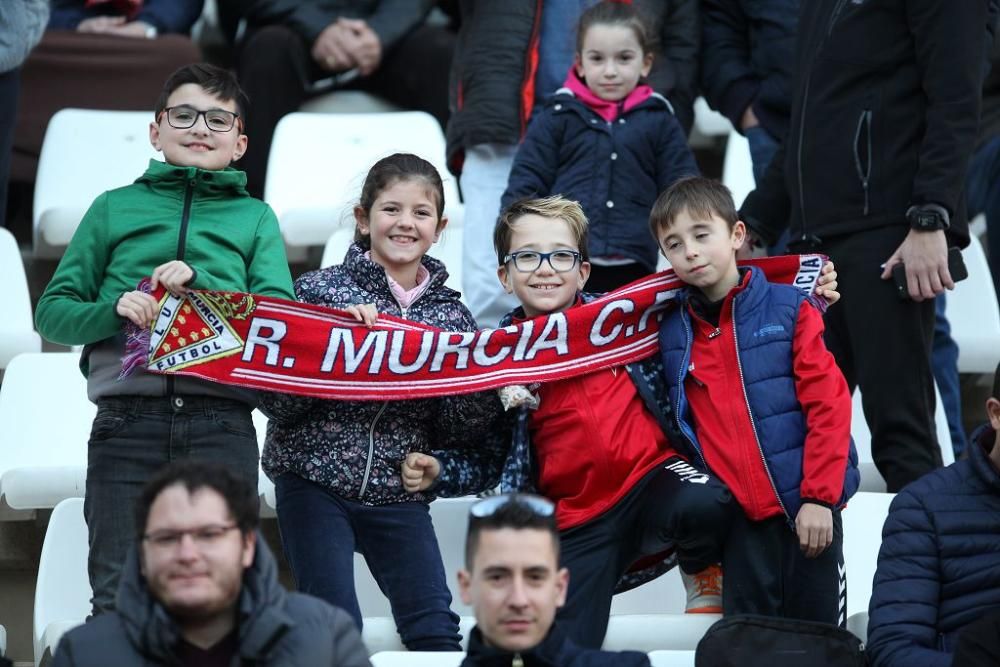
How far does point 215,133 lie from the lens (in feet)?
13.1

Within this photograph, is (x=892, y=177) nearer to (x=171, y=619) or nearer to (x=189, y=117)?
(x=189, y=117)

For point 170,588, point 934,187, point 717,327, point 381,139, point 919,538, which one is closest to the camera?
point 170,588

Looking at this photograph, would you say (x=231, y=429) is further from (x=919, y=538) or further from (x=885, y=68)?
(x=885, y=68)

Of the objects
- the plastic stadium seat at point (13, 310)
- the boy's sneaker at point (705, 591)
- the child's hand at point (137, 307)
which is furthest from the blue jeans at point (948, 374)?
the plastic stadium seat at point (13, 310)

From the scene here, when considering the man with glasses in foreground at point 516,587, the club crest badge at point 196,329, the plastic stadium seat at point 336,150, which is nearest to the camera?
the man with glasses in foreground at point 516,587

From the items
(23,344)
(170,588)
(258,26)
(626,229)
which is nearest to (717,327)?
(626,229)

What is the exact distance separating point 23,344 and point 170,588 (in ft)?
8.20

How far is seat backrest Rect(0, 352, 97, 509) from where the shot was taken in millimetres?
4715

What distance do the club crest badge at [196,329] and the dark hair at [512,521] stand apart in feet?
3.12

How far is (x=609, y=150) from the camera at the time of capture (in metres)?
4.99

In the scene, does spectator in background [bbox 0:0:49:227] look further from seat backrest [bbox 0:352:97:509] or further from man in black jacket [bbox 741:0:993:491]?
man in black jacket [bbox 741:0:993:491]

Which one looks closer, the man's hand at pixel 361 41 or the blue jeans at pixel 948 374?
the blue jeans at pixel 948 374

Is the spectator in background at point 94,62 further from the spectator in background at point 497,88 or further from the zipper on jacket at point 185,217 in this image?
the zipper on jacket at point 185,217

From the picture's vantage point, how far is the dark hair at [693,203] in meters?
3.96
